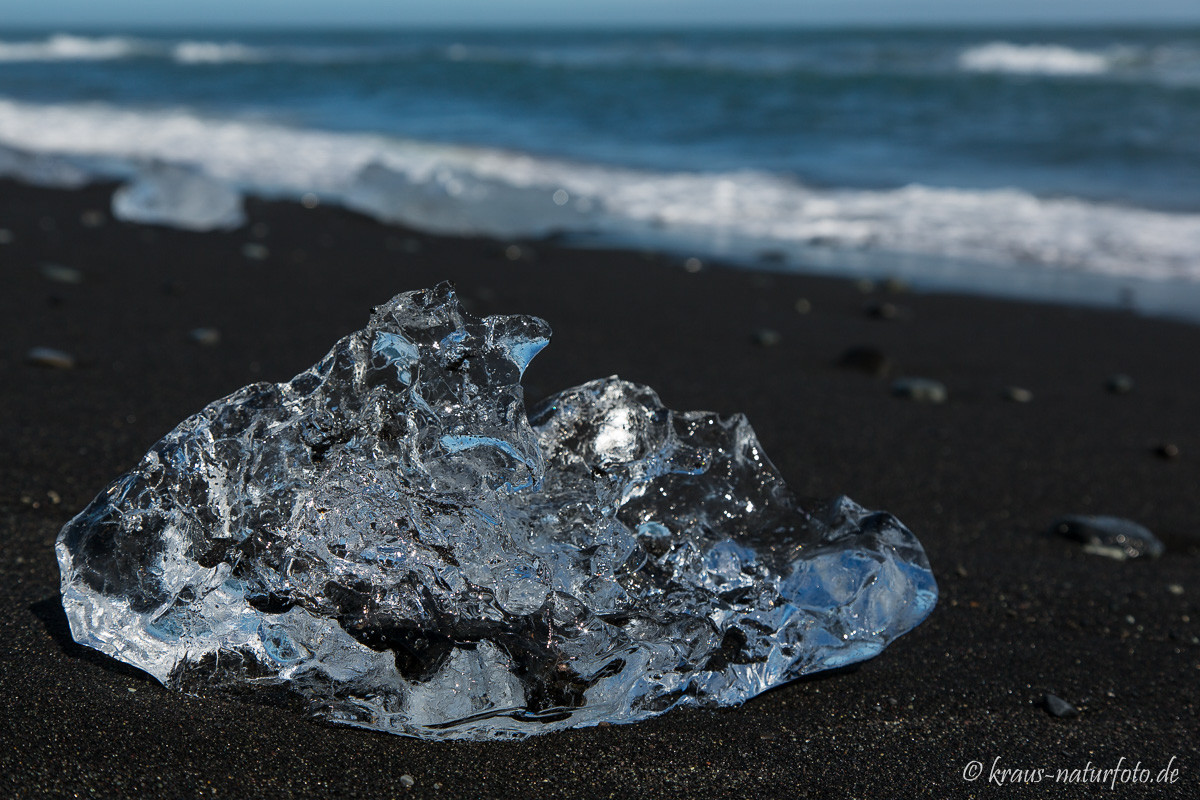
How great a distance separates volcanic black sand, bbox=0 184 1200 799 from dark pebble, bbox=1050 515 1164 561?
0.05 metres

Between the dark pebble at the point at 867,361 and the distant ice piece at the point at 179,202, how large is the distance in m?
3.98

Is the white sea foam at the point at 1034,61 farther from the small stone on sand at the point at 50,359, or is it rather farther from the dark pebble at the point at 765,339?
the small stone on sand at the point at 50,359

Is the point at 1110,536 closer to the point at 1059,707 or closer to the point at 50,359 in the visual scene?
the point at 1059,707

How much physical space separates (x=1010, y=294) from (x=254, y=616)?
473 cm

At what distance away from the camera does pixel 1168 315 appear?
4.98 metres

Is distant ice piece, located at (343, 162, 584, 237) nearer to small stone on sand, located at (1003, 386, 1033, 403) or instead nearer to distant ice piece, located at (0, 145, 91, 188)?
distant ice piece, located at (0, 145, 91, 188)

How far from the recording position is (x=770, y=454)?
292 cm

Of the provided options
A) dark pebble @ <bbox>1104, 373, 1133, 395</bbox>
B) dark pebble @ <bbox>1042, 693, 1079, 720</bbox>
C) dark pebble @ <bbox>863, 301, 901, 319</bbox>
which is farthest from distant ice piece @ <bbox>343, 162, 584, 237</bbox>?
dark pebble @ <bbox>1042, 693, 1079, 720</bbox>

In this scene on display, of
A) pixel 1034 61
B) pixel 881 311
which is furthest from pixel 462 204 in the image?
pixel 1034 61

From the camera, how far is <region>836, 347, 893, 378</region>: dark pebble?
3.81 meters

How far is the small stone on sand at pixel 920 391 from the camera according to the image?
3.53 meters

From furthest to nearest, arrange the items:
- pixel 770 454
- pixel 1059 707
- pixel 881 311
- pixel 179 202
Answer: pixel 179 202 < pixel 881 311 < pixel 770 454 < pixel 1059 707

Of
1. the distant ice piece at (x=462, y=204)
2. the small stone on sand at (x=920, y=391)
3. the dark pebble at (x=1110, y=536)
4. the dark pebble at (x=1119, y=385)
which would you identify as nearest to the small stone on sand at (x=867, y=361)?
the small stone on sand at (x=920, y=391)

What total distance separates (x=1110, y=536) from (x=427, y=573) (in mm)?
1785
